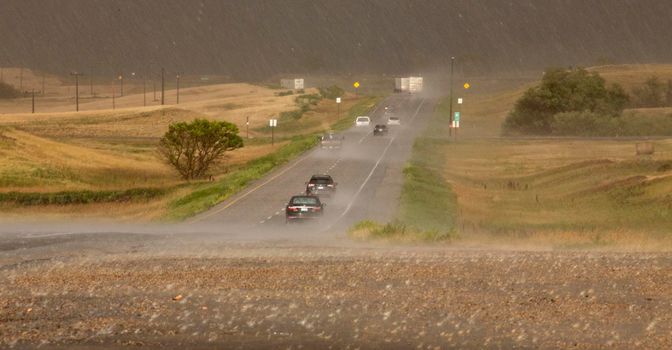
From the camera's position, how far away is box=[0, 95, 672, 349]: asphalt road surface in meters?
21.3

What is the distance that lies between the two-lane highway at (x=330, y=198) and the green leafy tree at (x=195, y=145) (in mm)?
7639

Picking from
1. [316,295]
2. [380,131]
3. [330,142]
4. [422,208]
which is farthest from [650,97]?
[316,295]

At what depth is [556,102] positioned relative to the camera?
154625 millimetres

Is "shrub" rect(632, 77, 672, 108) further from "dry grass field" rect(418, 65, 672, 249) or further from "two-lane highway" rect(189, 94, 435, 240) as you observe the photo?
"two-lane highway" rect(189, 94, 435, 240)

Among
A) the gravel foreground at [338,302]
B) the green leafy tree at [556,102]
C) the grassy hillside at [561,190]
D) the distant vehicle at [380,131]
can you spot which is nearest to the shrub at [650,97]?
the green leafy tree at [556,102]

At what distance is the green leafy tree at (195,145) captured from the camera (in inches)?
3570

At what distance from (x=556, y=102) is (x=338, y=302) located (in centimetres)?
13319

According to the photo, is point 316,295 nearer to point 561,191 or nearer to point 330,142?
point 561,191

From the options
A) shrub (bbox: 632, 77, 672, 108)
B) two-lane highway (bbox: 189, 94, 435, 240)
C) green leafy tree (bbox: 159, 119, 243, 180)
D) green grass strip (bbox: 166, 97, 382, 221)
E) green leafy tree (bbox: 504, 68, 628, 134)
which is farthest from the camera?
shrub (bbox: 632, 77, 672, 108)

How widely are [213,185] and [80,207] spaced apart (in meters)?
11.8

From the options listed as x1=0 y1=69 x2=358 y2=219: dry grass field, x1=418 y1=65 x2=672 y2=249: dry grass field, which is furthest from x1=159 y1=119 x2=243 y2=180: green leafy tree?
x1=418 y1=65 x2=672 y2=249: dry grass field

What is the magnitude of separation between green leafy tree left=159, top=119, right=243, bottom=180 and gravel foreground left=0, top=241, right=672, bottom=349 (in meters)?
56.2

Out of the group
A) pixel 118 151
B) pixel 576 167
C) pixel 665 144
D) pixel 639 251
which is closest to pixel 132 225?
pixel 639 251

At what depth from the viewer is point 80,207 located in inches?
2509
